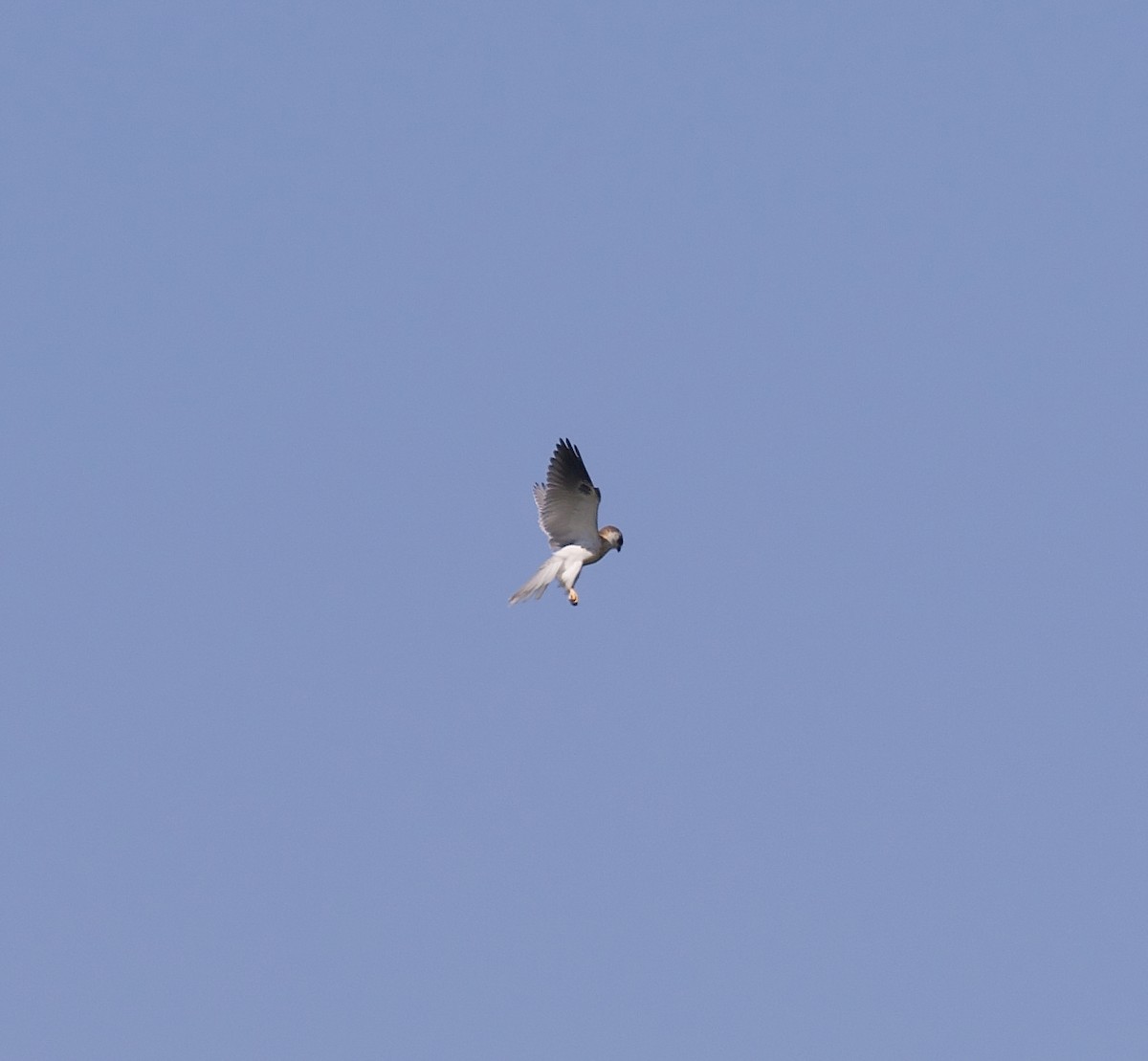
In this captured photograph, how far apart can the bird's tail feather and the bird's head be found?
0.90 m

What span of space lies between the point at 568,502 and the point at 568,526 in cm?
47

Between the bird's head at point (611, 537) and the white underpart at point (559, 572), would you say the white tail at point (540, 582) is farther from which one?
the bird's head at point (611, 537)

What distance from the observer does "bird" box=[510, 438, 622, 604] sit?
2330cm

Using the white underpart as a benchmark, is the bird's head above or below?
above

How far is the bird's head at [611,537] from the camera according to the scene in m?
23.7

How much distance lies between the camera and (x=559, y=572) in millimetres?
23375

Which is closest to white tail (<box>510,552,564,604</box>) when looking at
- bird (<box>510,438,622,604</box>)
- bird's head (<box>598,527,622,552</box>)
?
bird (<box>510,438,622,604</box>)

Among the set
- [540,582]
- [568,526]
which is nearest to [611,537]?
[568,526]

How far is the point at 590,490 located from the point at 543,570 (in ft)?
5.30

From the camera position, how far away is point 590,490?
76.4 ft

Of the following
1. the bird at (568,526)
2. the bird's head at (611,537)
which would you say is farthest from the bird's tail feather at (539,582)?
the bird's head at (611,537)

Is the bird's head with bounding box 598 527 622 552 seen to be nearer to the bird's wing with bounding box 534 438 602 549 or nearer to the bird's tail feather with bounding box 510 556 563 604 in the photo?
the bird's wing with bounding box 534 438 602 549

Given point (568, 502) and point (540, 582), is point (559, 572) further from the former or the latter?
point (568, 502)

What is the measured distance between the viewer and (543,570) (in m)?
23.5
